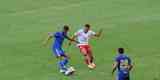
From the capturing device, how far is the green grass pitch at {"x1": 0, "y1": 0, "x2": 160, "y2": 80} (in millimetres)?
24589

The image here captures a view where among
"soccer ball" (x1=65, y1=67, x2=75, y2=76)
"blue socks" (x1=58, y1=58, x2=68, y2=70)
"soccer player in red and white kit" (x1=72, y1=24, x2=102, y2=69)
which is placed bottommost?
"soccer ball" (x1=65, y1=67, x2=75, y2=76)

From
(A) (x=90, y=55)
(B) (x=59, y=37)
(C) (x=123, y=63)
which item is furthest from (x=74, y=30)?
(C) (x=123, y=63)

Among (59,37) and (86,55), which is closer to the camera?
(59,37)

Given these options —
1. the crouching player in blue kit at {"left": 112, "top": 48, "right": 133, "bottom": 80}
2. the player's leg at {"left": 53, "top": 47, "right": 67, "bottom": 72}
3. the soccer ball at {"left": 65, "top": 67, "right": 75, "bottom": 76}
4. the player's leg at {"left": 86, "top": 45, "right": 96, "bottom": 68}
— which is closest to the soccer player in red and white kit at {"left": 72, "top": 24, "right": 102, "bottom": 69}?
the player's leg at {"left": 86, "top": 45, "right": 96, "bottom": 68}

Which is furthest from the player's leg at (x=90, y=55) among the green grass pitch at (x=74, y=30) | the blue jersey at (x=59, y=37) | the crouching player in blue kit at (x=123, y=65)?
the crouching player in blue kit at (x=123, y=65)

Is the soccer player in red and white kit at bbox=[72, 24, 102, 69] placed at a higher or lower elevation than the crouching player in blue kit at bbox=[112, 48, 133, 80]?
higher

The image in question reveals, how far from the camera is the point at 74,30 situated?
33656mm

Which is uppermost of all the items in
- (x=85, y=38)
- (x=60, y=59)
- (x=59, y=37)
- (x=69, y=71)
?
(x=59, y=37)

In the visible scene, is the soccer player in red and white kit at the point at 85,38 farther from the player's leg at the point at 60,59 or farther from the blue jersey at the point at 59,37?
the player's leg at the point at 60,59

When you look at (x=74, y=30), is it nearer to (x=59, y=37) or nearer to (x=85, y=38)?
(x=85, y=38)

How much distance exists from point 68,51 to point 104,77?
5.33m

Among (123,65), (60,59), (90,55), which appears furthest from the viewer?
(90,55)

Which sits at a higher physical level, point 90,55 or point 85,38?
point 85,38

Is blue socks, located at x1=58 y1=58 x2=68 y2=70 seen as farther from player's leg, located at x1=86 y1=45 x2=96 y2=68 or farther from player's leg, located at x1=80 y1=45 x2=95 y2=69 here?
player's leg, located at x1=86 y1=45 x2=96 y2=68
